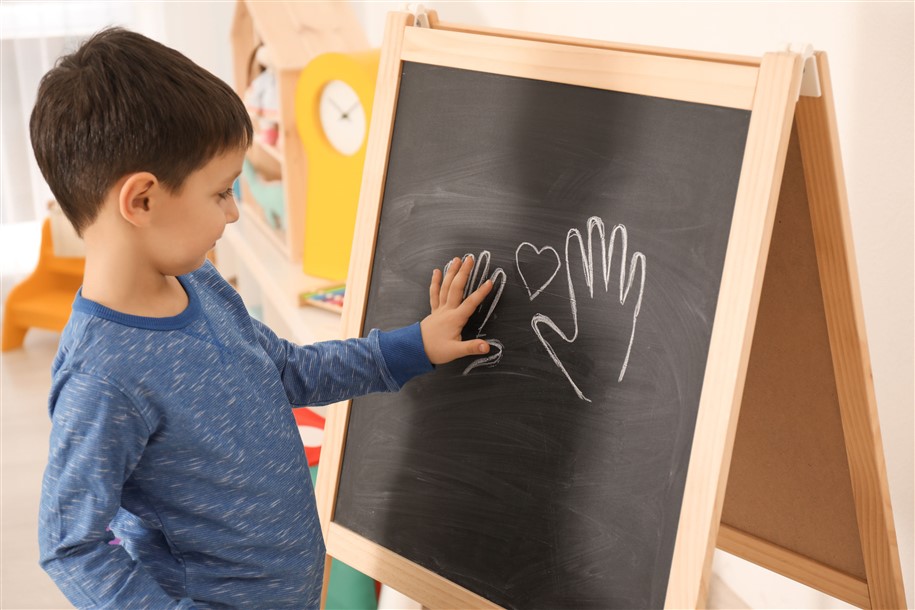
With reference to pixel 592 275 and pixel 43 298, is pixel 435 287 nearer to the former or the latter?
pixel 592 275

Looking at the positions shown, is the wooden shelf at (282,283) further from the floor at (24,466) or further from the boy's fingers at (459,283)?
the floor at (24,466)

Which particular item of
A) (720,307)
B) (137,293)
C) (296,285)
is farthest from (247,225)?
(720,307)

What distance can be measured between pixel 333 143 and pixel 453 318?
1.21m

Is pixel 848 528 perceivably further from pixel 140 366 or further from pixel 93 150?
pixel 93 150

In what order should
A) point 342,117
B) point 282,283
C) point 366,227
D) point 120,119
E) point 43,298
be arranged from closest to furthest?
point 120,119
point 366,227
point 342,117
point 282,283
point 43,298

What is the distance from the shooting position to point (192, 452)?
985 millimetres

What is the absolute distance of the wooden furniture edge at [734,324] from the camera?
871 mm

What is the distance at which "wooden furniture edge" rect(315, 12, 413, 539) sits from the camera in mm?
1205

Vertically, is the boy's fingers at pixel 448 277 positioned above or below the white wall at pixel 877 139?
below

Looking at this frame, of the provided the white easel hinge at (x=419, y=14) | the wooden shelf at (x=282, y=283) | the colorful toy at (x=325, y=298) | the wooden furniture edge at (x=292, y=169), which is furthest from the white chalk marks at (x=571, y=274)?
the wooden furniture edge at (x=292, y=169)

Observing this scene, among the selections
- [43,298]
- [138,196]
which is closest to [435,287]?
[138,196]

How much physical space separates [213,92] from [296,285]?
1.42m

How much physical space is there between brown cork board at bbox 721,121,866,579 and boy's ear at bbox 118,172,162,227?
2.29 ft

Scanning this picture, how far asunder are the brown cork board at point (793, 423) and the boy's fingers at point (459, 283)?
37 cm
